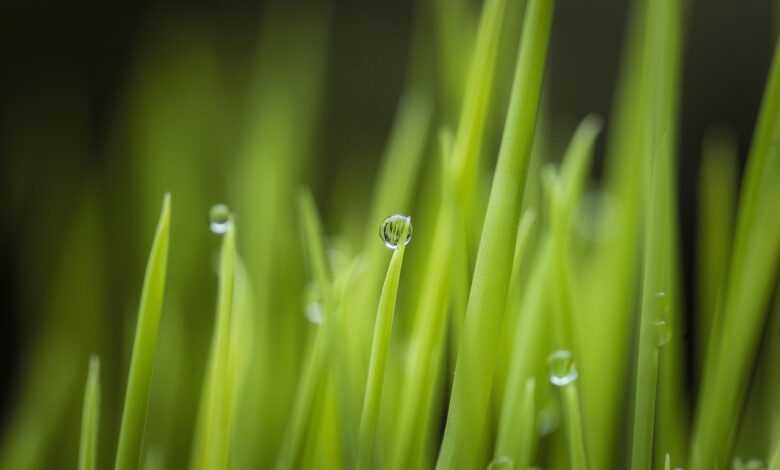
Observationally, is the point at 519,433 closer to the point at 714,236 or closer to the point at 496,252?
the point at 496,252

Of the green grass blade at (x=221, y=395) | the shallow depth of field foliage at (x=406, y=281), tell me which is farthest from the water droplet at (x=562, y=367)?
the green grass blade at (x=221, y=395)

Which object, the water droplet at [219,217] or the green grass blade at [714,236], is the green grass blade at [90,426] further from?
the green grass blade at [714,236]

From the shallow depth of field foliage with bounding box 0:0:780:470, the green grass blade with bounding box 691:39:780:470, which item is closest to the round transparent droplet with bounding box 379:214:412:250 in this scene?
the shallow depth of field foliage with bounding box 0:0:780:470

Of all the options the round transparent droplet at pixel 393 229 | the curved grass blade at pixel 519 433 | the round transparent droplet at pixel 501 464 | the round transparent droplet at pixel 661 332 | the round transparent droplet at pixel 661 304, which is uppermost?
the round transparent droplet at pixel 393 229

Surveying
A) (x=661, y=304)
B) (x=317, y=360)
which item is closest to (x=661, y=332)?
(x=661, y=304)

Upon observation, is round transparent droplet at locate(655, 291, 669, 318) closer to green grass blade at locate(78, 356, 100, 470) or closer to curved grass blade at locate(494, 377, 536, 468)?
curved grass blade at locate(494, 377, 536, 468)

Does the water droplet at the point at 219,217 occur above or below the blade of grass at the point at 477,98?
below
